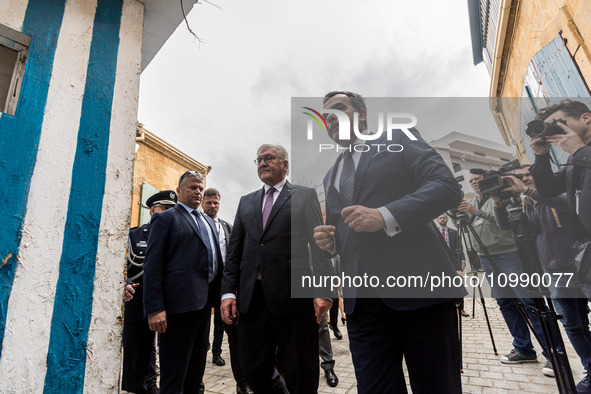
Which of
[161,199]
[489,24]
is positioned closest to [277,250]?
[161,199]

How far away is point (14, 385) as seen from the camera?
1.26 m

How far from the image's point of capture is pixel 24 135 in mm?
1430

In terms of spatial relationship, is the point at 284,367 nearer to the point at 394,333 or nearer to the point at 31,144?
the point at 394,333

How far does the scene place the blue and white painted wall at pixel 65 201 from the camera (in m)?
1.33

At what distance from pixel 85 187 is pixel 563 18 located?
18.5 ft

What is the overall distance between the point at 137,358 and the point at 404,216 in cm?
299

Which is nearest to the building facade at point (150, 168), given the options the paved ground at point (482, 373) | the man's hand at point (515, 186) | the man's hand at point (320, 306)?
the paved ground at point (482, 373)

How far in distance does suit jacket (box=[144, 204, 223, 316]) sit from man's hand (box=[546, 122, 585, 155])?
3.30 m

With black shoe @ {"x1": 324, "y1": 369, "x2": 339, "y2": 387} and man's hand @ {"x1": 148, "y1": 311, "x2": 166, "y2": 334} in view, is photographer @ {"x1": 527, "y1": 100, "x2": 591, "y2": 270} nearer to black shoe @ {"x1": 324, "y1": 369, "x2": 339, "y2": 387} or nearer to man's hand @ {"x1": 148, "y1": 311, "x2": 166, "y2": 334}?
black shoe @ {"x1": 324, "y1": 369, "x2": 339, "y2": 387}

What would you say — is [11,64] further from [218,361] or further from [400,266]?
[218,361]

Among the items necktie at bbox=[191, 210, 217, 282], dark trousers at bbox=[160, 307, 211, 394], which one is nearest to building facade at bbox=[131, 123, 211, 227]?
necktie at bbox=[191, 210, 217, 282]

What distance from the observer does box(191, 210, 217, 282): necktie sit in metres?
2.54

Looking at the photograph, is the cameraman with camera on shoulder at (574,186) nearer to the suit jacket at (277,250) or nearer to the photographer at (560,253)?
the photographer at (560,253)

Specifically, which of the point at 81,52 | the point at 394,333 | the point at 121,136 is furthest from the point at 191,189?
the point at 394,333
